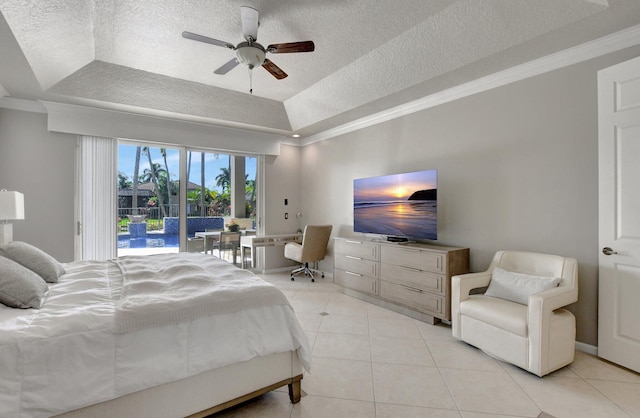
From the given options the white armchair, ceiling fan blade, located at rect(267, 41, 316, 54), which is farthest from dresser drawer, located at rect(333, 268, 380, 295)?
ceiling fan blade, located at rect(267, 41, 316, 54)

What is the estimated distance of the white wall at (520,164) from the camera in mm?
2783

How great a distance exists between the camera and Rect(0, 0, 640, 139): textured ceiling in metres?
2.59

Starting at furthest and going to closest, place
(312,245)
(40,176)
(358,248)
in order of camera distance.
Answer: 1. (312,245)
2. (358,248)
3. (40,176)

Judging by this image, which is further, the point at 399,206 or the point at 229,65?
the point at 399,206

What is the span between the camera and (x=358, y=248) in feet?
14.7

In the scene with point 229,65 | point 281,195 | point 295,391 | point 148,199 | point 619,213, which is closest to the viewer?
point 295,391

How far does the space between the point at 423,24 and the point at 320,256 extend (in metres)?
3.74

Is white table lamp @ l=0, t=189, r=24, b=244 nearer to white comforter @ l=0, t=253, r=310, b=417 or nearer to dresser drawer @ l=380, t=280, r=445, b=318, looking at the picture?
white comforter @ l=0, t=253, r=310, b=417

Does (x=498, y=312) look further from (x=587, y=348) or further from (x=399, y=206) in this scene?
(x=399, y=206)

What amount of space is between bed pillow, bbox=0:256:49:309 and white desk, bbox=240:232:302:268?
3864mm

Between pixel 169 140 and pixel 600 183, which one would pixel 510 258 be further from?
pixel 169 140

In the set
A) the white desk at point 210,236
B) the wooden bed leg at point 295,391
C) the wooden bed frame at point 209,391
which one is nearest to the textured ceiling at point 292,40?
the white desk at point 210,236

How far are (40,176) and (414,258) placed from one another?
5048mm

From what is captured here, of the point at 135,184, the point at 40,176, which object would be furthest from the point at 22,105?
the point at 135,184
